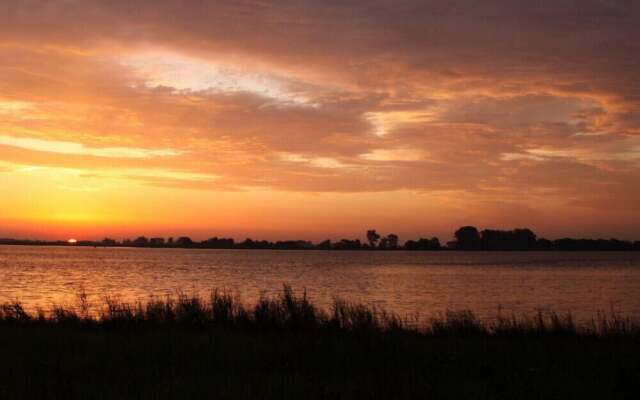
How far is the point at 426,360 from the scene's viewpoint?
1196 cm

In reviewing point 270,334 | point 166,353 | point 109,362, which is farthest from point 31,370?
point 270,334

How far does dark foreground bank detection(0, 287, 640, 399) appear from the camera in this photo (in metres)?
9.42

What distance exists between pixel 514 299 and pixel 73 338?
3608 cm

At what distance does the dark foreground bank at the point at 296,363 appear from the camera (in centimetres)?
942

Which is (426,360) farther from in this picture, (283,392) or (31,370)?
(31,370)

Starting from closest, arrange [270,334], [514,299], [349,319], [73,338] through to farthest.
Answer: [73,338]
[270,334]
[349,319]
[514,299]

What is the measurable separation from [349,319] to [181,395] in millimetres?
10352

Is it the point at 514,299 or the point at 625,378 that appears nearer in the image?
the point at 625,378

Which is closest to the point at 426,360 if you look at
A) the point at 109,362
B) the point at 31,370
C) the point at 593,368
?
the point at 593,368

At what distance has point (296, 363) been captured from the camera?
11.7m

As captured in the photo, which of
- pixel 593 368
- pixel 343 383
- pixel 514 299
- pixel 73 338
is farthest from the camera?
pixel 514 299

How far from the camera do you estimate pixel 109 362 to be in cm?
1142

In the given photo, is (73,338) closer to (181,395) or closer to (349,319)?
(181,395)

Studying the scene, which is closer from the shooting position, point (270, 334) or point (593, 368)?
point (593, 368)
